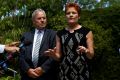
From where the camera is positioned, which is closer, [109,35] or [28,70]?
[28,70]

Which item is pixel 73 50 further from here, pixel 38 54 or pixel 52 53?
pixel 38 54

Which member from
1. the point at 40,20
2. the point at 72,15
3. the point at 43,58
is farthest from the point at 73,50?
the point at 40,20

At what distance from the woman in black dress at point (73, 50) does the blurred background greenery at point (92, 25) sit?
349cm

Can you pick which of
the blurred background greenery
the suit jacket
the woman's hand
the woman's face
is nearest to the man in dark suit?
the suit jacket

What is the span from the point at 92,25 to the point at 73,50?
245 inches

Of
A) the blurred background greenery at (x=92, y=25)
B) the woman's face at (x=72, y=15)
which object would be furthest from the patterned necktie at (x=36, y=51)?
the blurred background greenery at (x=92, y=25)

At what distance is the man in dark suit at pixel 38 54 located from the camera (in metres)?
5.05

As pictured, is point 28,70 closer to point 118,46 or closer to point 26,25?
point 118,46

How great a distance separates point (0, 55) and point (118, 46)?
6285mm

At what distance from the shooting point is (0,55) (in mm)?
4922

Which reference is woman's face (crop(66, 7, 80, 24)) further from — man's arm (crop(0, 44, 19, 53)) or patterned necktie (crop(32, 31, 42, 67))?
man's arm (crop(0, 44, 19, 53))

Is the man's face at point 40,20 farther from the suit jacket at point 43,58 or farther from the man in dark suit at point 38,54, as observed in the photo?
the suit jacket at point 43,58

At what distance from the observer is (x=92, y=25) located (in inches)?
425

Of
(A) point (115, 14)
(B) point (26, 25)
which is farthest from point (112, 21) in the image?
(B) point (26, 25)
